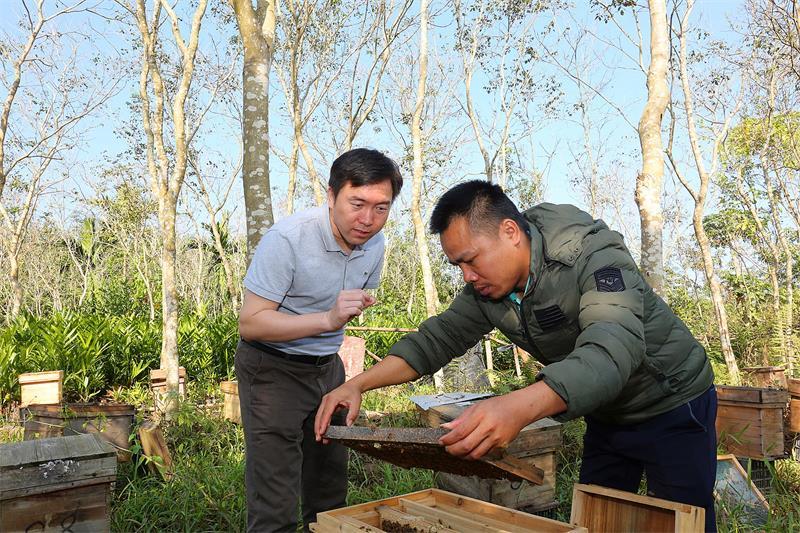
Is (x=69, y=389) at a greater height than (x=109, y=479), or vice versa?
(x=109, y=479)

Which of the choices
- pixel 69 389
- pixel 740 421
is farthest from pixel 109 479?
pixel 69 389

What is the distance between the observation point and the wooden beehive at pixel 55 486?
2562 mm

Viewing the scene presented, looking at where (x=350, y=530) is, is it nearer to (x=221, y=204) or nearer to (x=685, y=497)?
(x=685, y=497)

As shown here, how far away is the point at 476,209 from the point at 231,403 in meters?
5.44

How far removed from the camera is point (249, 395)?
2.86 meters

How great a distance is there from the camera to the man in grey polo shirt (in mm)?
2666

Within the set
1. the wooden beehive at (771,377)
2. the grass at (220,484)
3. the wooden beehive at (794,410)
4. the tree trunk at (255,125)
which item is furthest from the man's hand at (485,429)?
the wooden beehive at (771,377)

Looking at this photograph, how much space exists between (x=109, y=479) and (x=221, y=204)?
67.7 ft

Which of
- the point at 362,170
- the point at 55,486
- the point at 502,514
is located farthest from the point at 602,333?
the point at 55,486

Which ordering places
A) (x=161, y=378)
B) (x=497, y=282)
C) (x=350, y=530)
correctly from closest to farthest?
(x=350, y=530) → (x=497, y=282) → (x=161, y=378)

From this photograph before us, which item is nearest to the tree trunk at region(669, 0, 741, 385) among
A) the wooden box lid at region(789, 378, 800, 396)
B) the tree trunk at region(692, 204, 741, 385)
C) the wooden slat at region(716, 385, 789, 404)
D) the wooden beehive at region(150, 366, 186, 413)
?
the tree trunk at region(692, 204, 741, 385)

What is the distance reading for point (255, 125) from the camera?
5.50 meters

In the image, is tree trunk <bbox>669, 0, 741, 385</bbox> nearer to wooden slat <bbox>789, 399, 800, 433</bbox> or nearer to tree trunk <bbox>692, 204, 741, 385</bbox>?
tree trunk <bbox>692, 204, 741, 385</bbox>

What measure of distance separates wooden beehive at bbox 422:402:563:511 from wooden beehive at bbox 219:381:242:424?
3403 millimetres
